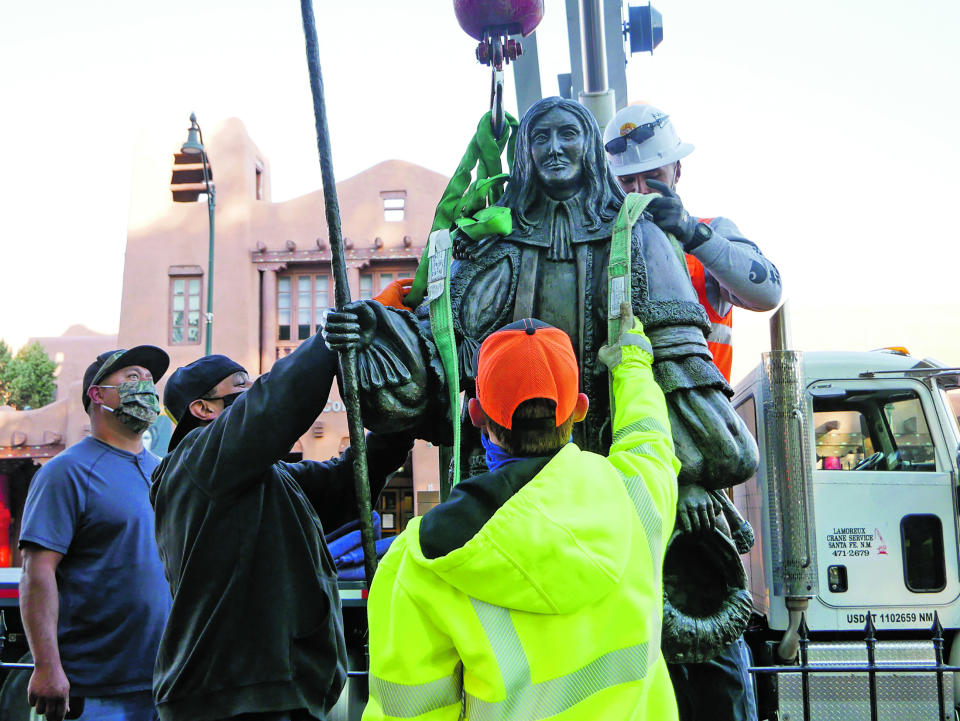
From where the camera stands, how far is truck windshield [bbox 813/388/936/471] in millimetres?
7188

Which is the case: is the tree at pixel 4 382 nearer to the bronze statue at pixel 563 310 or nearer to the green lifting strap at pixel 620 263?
the bronze statue at pixel 563 310

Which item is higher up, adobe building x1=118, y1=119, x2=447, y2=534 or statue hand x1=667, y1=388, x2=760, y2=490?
adobe building x1=118, y1=119, x2=447, y2=534

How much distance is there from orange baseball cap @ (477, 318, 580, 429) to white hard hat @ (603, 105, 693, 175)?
1.90m

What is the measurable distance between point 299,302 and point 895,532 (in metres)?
14.2

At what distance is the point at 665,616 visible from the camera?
2.23 metres

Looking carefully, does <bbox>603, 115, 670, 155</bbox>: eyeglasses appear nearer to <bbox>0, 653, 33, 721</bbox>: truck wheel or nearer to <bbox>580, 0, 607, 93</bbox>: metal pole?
<bbox>580, 0, 607, 93</bbox>: metal pole

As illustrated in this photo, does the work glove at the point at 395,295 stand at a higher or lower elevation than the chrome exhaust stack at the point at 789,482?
higher

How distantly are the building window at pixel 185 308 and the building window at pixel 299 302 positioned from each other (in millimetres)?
1659

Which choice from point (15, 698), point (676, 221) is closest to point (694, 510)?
point (676, 221)

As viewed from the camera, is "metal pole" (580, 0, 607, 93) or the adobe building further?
the adobe building

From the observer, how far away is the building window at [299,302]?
19266 millimetres

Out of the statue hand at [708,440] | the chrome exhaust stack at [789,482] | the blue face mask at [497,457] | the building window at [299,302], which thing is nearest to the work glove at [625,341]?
the statue hand at [708,440]

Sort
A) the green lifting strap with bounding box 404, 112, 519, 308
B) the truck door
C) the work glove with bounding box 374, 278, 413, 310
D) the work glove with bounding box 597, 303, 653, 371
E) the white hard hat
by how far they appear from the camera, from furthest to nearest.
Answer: the truck door
the white hard hat
the work glove with bounding box 374, 278, 413, 310
the green lifting strap with bounding box 404, 112, 519, 308
the work glove with bounding box 597, 303, 653, 371

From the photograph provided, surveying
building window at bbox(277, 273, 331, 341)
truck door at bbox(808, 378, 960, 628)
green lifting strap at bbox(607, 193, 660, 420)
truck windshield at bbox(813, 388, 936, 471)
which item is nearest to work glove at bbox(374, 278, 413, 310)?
green lifting strap at bbox(607, 193, 660, 420)
